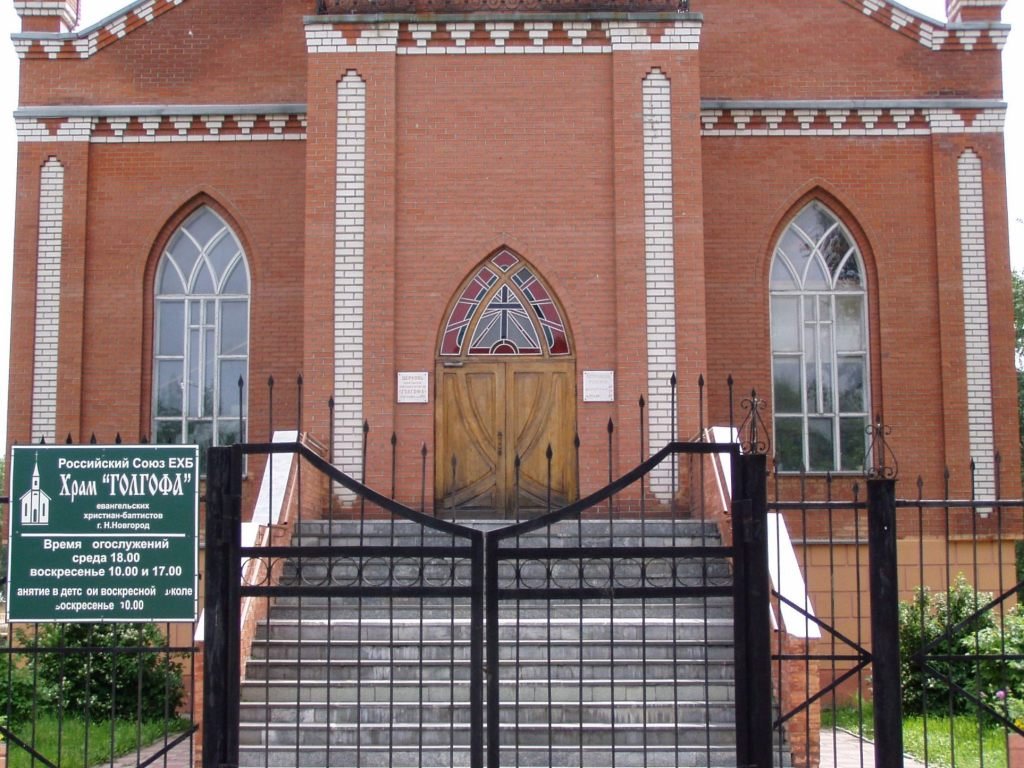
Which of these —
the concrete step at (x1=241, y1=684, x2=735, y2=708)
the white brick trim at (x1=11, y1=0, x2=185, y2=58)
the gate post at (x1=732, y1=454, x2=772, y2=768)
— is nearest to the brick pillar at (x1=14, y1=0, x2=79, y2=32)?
the white brick trim at (x1=11, y1=0, x2=185, y2=58)

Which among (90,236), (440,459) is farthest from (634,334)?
(90,236)

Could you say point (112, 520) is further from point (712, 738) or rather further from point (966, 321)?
point (966, 321)

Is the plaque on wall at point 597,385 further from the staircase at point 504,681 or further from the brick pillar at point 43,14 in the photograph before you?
the brick pillar at point 43,14

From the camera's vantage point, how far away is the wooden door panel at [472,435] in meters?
13.6

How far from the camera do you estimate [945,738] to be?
37.3 ft

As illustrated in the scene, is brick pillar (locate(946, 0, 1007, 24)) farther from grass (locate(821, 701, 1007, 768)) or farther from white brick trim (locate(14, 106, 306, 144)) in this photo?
grass (locate(821, 701, 1007, 768))

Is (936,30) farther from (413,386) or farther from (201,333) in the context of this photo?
(201,333)

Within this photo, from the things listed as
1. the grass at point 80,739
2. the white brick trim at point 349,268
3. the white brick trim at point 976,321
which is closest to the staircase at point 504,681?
the grass at point 80,739

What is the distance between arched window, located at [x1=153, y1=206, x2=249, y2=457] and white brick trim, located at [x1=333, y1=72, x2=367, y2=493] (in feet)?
8.01

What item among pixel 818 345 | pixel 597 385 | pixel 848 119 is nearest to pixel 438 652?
pixel 597 385

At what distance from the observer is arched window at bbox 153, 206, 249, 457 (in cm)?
1549

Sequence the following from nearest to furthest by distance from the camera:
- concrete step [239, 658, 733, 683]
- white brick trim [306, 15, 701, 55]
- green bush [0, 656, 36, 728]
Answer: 1. concrete step [239, 658, 733, 683]
2. green bush [0, 656, 36, 728]
3. white brick trim [306, 15, 701, 55]

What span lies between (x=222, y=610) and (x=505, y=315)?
7637mm

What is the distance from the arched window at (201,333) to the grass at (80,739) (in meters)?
4.38
